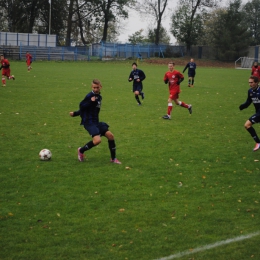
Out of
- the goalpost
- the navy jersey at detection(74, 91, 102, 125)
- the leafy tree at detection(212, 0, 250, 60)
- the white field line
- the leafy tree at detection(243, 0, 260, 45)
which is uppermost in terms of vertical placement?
the leafy tree at detection(243, 0, 260, 45)

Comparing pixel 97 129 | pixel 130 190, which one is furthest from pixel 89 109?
pixel 130 190

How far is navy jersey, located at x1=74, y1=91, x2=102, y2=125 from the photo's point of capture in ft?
30.3

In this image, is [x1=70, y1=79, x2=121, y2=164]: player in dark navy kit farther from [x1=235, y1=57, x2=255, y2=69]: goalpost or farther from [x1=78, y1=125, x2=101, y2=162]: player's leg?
[x1=235, y1=57, x2=255, y2=69]: goalpost

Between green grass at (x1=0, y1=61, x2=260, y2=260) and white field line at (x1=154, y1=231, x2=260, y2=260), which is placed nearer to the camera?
white field line at (x1=154, y1=231, x2=260, y2=260)

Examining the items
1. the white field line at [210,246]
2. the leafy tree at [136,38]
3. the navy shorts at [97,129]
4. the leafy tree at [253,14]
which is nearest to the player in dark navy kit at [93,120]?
the navy shorts at [97,129]

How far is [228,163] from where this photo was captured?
31.2ft

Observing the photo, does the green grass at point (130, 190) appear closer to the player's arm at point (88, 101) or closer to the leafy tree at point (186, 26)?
the player's arm at point (88, 101)

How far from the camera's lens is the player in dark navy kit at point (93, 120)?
923 cm

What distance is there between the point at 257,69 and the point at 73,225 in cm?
2032

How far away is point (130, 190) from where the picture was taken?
25.0 feet

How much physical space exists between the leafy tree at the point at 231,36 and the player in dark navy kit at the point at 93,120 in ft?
184

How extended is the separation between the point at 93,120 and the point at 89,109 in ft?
0.87

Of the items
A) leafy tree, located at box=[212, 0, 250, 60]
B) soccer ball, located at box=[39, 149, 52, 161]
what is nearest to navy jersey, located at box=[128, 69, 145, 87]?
soccer ball, located at box=[39, 149, 52, 161]

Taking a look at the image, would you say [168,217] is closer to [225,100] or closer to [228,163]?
[228,163]
